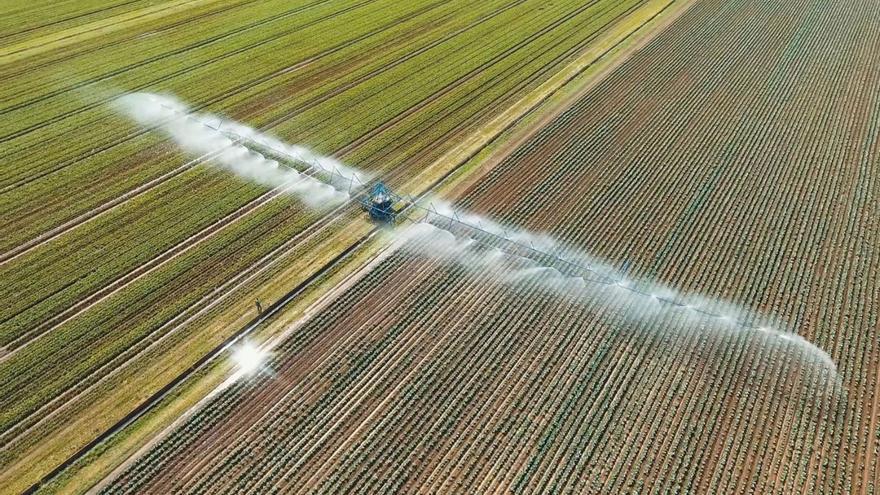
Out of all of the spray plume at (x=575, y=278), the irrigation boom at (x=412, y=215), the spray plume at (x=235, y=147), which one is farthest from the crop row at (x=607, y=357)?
the spray plume at (x=235, y=147)

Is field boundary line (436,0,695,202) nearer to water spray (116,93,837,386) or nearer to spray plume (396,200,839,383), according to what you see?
water spray (116,93,837,386)

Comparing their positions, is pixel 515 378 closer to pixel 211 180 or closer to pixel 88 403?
pixel 88 403

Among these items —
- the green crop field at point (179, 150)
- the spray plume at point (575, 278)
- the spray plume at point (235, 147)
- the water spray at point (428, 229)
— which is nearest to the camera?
the green crop field at point (179, 150)

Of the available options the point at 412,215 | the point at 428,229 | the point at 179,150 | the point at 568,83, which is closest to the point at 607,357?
the point at 428,229

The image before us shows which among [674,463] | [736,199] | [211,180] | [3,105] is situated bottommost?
[674,463]

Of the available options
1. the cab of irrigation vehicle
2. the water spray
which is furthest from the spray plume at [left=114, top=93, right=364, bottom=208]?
the cab of irrigation vehicle

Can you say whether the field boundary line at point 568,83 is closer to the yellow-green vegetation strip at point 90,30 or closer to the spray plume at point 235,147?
the spray plume at point 235,147

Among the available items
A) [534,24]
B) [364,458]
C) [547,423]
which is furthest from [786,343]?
[534,24]
